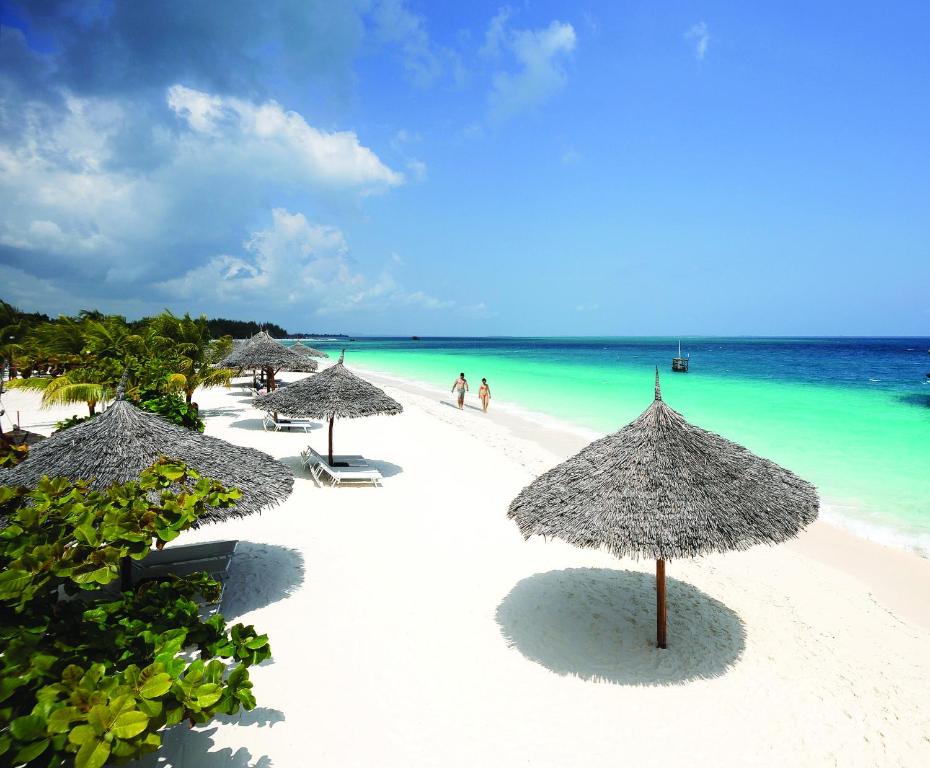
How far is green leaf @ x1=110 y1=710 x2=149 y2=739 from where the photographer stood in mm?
2069

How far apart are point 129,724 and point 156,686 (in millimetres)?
169

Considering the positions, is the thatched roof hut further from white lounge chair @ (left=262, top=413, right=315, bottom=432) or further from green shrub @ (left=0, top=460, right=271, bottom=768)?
white lounge chair @ (left=262, top=413, right=315, bottom=432)

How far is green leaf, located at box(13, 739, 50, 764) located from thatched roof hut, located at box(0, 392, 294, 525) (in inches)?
98.4

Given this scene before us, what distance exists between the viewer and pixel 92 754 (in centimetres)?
200

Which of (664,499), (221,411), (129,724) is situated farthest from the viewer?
(221,411)

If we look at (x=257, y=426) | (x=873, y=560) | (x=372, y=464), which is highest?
(x=257, y=426)

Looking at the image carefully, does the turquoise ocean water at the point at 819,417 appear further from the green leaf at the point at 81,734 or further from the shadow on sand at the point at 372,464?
the green leaf at the point at 81,734

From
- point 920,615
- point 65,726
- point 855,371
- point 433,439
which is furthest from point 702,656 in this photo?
point 855,371

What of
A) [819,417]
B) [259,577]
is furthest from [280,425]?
[819,417]

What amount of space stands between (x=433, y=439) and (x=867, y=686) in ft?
31.9

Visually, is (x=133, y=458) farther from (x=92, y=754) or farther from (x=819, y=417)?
(x=819, y=417)

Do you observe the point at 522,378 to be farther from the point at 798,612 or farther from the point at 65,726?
the point at 65,726

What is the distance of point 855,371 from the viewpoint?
129 feet

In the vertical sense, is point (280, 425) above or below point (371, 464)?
above
